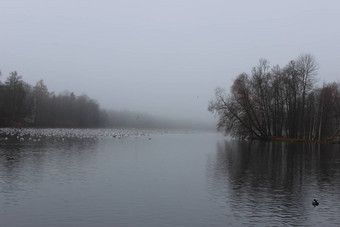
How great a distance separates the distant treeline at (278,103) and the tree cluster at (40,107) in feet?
203

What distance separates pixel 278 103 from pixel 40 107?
90434 millimetres

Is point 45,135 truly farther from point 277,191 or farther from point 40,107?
point 40,107

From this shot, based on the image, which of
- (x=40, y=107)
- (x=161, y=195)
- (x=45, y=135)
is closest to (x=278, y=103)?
(x=45, y=135)

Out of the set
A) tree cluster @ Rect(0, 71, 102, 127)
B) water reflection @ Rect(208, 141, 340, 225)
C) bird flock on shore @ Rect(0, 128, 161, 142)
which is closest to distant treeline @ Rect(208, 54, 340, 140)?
bird flock on shore @ Rect(0, 128, 161, 142)

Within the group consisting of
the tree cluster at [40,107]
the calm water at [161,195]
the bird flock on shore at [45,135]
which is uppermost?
the tree cluster at [40,107]

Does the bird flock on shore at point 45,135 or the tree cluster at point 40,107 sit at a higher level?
the tree cluster at point 40,107

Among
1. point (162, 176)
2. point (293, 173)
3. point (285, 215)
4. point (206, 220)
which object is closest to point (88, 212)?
point (206, 220)

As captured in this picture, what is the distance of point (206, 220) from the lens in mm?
12102

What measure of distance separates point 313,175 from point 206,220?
546 inches

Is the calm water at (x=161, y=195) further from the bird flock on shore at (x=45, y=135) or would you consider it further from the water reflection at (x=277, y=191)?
the bird flock on shore at (x=45, y=135)

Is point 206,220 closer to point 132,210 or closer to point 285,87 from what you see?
point 132,210

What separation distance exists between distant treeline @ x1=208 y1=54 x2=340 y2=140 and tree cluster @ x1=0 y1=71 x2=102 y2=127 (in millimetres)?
61742

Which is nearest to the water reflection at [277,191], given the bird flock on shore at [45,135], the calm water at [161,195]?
the calm water at [161,195]

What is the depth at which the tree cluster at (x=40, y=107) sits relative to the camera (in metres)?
100
